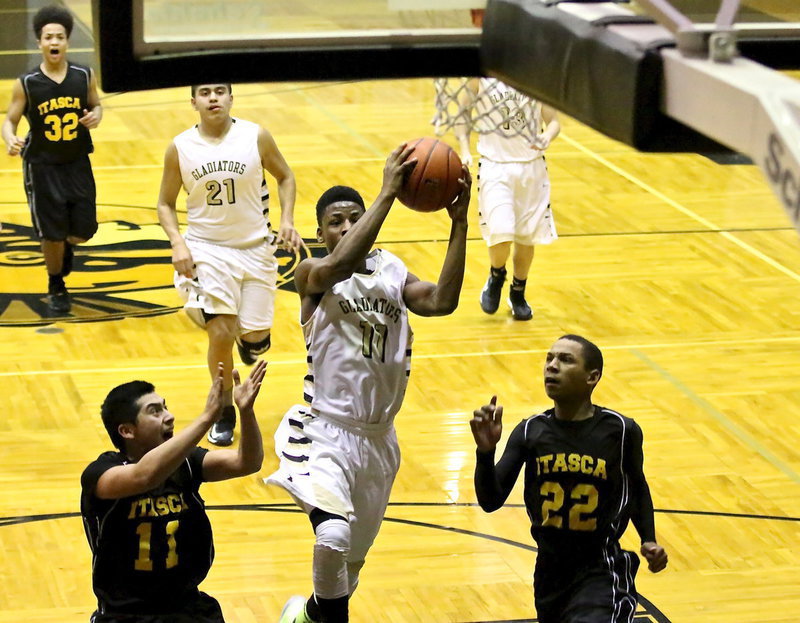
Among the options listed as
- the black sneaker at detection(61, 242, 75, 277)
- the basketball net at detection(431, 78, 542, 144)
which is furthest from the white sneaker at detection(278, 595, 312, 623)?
the black sneaker at detection(61, 242, 75, 277)

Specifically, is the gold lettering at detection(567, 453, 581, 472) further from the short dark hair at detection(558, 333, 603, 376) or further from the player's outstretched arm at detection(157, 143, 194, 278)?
the player's outstretched arm at detection(157, 143, 194, 278)

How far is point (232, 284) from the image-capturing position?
27.4 ft

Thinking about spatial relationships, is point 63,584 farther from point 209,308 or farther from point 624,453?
point 624,453

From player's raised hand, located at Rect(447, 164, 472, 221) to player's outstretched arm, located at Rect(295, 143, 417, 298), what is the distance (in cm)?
20

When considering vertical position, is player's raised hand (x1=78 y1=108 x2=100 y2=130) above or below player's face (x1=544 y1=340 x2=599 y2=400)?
below

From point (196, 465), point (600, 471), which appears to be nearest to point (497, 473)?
point (600, 471)

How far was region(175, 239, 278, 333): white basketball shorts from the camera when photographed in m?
8.30

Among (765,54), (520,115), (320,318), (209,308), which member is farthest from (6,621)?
(520,115)

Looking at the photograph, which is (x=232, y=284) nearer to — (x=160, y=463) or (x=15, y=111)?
(x=15, y=111)

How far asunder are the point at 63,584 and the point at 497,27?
3960 millimetres

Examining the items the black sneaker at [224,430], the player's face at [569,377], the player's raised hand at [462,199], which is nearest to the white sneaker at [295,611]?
the player's face at [569,377]

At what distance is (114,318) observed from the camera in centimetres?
1066

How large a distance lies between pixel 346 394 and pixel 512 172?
4.82m

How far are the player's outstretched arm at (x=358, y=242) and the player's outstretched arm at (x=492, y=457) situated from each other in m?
0.77
